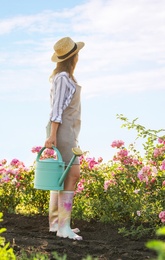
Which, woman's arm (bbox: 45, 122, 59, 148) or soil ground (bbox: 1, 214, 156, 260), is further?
woman's arm (bbox: 45, 122, 59, 148)

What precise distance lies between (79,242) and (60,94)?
1342 mm

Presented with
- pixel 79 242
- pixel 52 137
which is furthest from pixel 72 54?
pixel 79 242

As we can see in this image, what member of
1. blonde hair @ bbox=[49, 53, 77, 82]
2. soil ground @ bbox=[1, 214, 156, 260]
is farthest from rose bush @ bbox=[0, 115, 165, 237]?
blonde hair @ bbox=[49, 53, 77, 82]

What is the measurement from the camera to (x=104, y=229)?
5.17m

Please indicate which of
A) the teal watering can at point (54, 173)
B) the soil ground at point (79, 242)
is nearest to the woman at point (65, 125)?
the teal watering can at point (54, 173)

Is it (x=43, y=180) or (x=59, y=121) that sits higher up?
(x=59, y=121)

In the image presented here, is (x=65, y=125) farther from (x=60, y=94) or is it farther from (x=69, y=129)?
(x=60, y=94)

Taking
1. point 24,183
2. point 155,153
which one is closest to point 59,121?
point 155,153

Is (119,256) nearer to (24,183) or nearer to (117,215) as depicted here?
(117,215)

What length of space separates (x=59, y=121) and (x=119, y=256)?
1.37 m

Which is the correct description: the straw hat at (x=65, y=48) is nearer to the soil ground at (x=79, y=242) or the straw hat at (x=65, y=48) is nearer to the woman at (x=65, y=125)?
the woman at (x=65, y=125)

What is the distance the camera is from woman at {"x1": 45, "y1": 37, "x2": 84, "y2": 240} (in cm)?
445

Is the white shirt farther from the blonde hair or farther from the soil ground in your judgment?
the soil ground

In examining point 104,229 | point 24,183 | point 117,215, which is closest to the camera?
point 104,229
